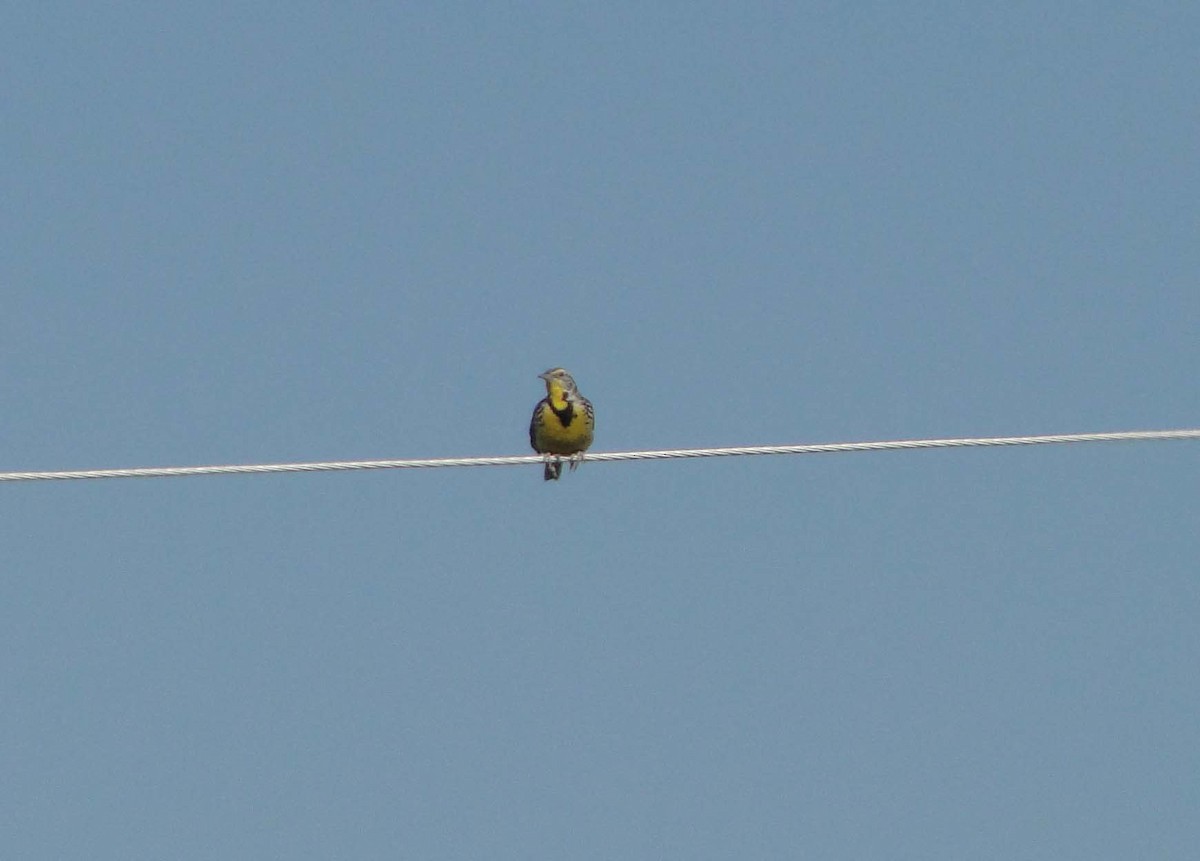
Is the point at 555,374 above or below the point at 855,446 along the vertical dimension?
above

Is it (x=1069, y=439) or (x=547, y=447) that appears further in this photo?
(x=547, y=447)

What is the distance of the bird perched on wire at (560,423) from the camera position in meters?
23.7

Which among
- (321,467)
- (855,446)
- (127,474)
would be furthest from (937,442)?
(127,474)

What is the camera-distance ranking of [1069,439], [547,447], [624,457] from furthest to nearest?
[547,447], [624,457], [1069,439]

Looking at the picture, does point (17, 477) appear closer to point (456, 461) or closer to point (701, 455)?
point (456, 461)

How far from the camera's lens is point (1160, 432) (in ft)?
56.4

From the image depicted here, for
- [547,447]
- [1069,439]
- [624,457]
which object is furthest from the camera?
[547,447]

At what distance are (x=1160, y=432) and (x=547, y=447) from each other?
25.4ft

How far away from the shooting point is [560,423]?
23672 millimetres

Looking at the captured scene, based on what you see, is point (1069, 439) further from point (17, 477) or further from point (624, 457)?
point (17, 477)

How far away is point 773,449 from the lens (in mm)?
17312

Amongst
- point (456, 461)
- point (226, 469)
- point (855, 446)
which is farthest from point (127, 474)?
point (855, 446)

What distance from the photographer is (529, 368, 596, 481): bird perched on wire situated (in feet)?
77.7

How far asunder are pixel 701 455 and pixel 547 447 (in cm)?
625
